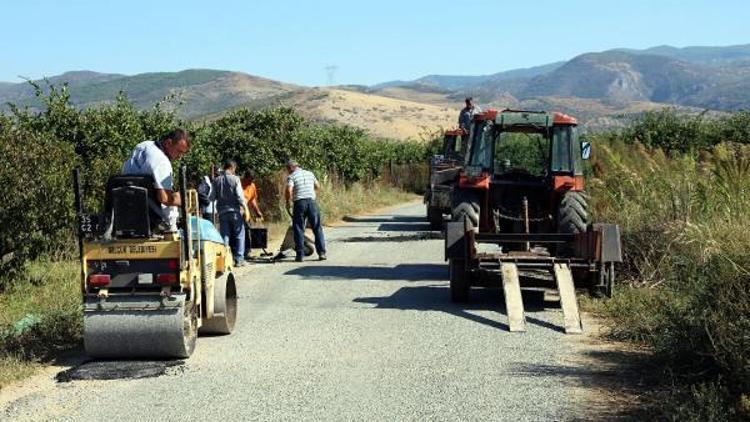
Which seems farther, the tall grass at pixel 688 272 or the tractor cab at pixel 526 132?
the tractor cab at pixel 526 132

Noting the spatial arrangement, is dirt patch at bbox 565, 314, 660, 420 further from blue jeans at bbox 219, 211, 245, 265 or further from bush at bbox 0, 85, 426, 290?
blue jeans at bbox 219, 211, 245, 265

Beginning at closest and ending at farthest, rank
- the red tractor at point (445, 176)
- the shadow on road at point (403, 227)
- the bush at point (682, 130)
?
the red tractor at point (445, 176)
the shadow on road at point (403, 227)
the bush at point (682, 130)

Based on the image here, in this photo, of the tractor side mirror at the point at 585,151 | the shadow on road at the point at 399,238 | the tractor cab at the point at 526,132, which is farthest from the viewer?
the shadow on road at the point at 399,238

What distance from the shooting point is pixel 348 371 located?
26.9 ft

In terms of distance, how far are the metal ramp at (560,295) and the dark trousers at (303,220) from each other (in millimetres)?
5839

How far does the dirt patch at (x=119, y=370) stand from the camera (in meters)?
7.96

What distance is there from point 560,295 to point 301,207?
696cm

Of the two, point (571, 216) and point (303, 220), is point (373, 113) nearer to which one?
point (303, 220)

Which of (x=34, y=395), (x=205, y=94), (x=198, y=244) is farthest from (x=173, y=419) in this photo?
(x=205, y=94)

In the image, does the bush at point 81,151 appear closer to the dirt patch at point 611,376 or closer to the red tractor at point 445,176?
the red tractor at point 445,176

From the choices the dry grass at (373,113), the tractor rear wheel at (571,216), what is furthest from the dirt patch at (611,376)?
the dry grass at (373,113)

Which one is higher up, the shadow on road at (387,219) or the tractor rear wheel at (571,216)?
the tractor rear wheel at (571,216)

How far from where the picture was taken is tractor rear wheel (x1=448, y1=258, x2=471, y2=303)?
11625 millimetres

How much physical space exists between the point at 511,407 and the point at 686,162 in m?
8.01
